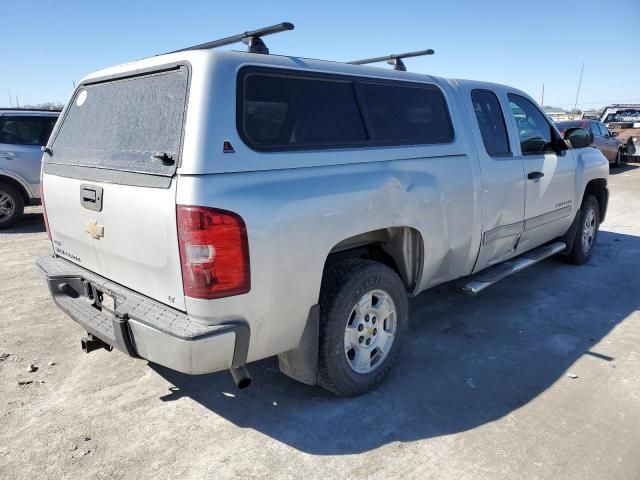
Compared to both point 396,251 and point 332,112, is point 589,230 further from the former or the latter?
point 332,112

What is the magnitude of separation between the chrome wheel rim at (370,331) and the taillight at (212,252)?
0.92 metres

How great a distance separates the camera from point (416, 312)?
461 centimetres

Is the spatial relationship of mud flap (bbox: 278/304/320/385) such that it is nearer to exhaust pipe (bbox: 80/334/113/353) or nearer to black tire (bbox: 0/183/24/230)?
exhaust pipe (bbox: 80/334/113/353)

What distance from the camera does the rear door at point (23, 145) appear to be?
827 cm

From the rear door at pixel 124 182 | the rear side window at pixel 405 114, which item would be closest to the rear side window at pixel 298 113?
the rear side window at pixel 405 114

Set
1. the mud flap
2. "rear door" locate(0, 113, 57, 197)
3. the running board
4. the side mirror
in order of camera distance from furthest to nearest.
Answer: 1. "rear door" locate(0, 113, 57, 197)
2. the side mirror
3. the running board
4. the mud flap

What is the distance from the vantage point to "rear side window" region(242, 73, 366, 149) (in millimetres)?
2580

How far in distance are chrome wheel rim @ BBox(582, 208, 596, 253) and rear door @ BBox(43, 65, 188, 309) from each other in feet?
16.5

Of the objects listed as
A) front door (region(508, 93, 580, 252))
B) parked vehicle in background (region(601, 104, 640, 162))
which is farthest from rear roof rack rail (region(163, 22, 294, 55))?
parked vehicle in background (region(601, 104, 640, 162))

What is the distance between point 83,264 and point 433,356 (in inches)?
99.0

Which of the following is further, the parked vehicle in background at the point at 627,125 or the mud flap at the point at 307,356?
the parked vehicle in background at the point at 627,125

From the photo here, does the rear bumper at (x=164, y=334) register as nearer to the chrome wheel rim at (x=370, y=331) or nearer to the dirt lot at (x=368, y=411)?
the dirt lot at (x=368, y=411)

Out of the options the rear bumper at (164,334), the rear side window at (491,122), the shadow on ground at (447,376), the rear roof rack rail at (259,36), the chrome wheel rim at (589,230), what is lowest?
the shadow on ground at (447,376)

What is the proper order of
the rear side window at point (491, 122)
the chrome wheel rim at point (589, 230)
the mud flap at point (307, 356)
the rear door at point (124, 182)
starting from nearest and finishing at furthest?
the rear door at point (124, 182) < the mud flap at point (307, 356) < the rear side window at point (491, 122) < the chrome wheel rim at point (589, 230)
